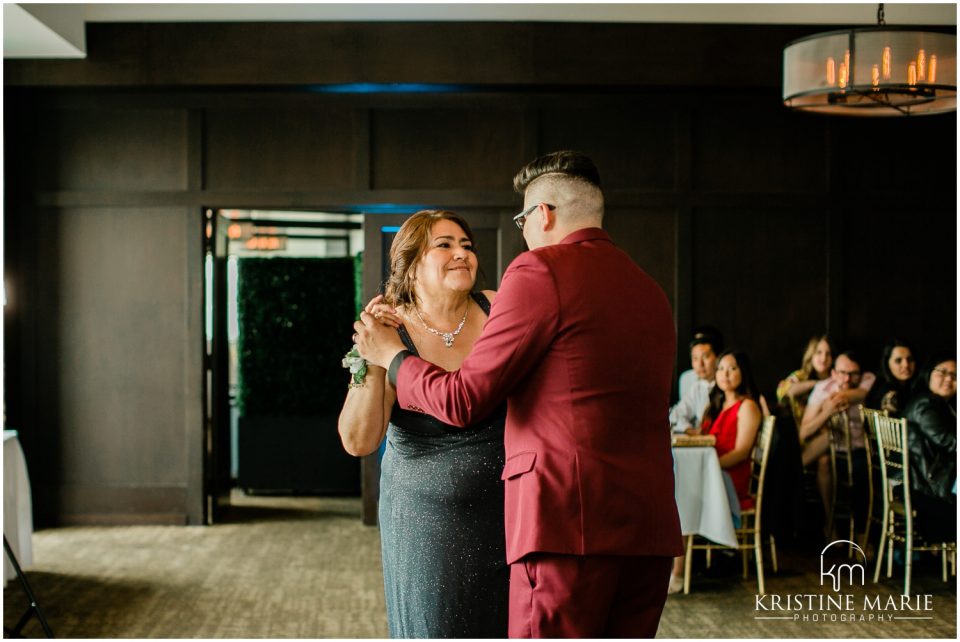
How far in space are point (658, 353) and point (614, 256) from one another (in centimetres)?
22

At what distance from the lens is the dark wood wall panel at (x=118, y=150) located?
274 inches

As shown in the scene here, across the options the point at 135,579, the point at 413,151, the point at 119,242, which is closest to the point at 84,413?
the point at 119,242

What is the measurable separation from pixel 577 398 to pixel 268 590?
3832mm

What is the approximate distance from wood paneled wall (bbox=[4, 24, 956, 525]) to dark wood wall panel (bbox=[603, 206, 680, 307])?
0.01 meters

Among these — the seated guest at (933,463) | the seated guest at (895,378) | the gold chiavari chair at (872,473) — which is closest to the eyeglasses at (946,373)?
the seated guest at (933,463)

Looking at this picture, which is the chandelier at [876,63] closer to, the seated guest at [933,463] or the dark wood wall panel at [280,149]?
the seated guest at [933,463]

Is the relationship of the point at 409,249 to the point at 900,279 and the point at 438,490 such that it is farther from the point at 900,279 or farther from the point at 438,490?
the point at 900,279

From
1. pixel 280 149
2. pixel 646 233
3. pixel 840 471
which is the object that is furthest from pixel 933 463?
pixel 280 149

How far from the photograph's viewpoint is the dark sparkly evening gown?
241 cm

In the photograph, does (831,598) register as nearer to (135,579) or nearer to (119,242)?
(135,579)

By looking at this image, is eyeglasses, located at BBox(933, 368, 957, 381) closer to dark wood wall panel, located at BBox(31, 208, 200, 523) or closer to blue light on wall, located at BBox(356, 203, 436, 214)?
blue light on wall, located at BBox(356, 203, 436, 214)

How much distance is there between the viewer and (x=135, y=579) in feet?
17.8

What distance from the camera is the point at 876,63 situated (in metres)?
4.64

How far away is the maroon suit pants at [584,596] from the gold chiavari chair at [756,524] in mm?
3210
